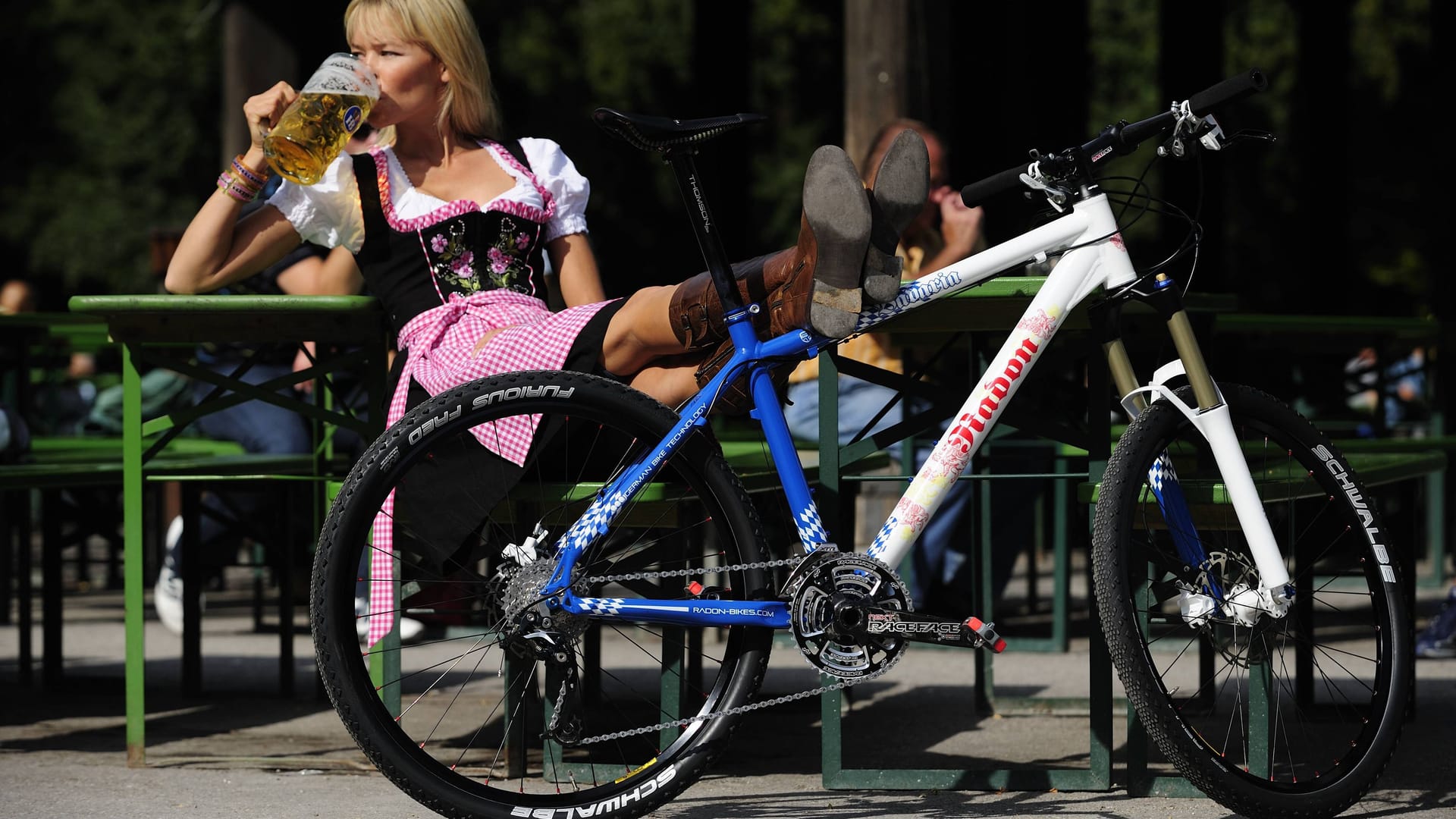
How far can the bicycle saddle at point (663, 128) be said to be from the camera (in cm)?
328

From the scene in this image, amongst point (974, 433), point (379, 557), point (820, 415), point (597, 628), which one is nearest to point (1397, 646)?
point (974, 433)

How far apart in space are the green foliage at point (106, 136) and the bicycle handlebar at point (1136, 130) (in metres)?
23.4

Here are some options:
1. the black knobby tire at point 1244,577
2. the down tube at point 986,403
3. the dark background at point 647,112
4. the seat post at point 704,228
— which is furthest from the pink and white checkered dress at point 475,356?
the dark background at point 647,112

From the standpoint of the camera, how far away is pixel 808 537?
3363 millimetres

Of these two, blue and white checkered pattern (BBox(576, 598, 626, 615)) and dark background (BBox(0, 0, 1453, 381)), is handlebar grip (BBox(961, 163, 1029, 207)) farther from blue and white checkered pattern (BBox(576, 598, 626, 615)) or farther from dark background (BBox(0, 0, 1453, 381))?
dark background (BBox(0, 0, 1453, 381))

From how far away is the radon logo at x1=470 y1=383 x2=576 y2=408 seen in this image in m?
3.22

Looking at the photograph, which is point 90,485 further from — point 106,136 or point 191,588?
point 106,136

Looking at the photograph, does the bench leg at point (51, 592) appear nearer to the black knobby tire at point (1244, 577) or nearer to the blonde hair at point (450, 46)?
the blonde hair at point (450, 46)

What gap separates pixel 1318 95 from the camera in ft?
46.8

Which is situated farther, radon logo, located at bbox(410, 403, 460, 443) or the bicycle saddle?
the bicycle saddle

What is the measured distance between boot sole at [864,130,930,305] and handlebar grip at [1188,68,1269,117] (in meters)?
0.52

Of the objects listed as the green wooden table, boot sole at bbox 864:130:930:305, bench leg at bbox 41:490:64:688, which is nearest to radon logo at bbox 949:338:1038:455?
boot sole at bbox 864:130:930:305

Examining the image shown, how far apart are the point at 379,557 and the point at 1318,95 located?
1241 centimetres

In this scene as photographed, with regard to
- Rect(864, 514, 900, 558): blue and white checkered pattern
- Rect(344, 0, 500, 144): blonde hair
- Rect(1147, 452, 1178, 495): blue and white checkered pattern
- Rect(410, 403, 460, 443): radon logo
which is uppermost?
Rect(344, 0, 500, 144): blonde hair
